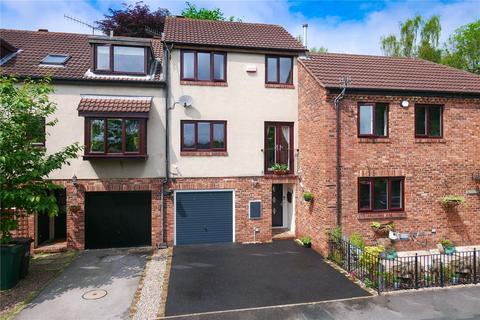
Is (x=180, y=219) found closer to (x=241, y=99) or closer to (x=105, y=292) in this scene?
(x=105, y=292)

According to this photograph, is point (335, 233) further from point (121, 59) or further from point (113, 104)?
point (121, 59)

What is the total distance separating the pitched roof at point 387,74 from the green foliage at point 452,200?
4037mm

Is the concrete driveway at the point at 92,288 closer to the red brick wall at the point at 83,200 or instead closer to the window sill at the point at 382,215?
the red brick wall at the point at 83,200

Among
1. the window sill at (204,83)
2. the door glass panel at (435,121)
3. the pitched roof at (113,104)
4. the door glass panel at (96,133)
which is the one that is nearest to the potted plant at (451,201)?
the door glass panel at (435,121)

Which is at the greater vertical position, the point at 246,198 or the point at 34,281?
the point at 246,198

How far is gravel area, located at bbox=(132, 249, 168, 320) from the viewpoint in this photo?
685 cm

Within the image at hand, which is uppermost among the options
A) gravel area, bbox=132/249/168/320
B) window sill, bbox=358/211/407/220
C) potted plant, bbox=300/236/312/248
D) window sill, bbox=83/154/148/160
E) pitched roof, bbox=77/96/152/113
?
pitched roof, bbox=77/96/152/113

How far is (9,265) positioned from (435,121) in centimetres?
1513

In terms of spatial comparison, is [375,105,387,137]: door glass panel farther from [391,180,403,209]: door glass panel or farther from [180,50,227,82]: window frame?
[180,50,227,82]: window frame

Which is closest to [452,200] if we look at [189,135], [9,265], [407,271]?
[407,271]

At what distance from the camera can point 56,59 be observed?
502 inches

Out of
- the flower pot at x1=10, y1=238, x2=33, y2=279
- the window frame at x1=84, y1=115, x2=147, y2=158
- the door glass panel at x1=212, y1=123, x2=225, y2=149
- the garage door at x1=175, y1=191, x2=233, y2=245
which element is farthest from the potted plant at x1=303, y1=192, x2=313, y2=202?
the flower pot at x1=10, y1=238, x2=33, y2=279

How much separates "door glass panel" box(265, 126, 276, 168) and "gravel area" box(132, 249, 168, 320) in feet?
19.3

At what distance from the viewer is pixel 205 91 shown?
41.1ft
